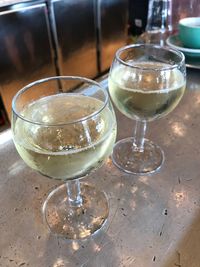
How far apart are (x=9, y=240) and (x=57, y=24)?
4.92 ft

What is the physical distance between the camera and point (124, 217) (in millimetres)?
369

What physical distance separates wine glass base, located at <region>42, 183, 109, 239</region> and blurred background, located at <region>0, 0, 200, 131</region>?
2.52 ft

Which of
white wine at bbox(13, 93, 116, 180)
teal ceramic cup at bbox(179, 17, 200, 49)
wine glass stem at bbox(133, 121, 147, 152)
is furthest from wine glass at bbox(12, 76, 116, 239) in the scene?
Answer: teal ceramic cup at bbox(179, 17, 200, 49)

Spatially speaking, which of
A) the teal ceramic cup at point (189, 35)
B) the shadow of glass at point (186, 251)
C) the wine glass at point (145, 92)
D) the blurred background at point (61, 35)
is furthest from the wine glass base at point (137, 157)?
the blurred background at point (61, 35)

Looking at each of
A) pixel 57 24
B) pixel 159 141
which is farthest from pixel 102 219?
pixel 57 24

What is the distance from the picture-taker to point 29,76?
5.26 feet

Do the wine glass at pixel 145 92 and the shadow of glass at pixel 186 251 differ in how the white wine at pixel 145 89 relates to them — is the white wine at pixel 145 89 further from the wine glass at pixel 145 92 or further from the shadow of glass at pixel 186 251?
the shadow of glass at pixel 186 251

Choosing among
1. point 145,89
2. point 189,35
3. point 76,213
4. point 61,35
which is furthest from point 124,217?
point 61,35

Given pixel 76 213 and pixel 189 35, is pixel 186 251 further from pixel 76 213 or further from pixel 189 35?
pixel 189 35

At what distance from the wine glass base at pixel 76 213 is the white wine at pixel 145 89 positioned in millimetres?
135

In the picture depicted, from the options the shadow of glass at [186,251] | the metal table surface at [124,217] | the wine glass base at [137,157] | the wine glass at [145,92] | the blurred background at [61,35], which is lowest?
the blurred background at [61,35]

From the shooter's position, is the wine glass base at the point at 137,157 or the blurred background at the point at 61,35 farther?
the blurred background at the point at 61,35

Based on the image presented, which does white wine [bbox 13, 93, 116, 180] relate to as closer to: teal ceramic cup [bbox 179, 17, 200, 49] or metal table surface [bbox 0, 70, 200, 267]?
metal table surface [bbox 0, 70, 200, 267]

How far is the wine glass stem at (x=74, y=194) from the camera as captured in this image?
407mm
